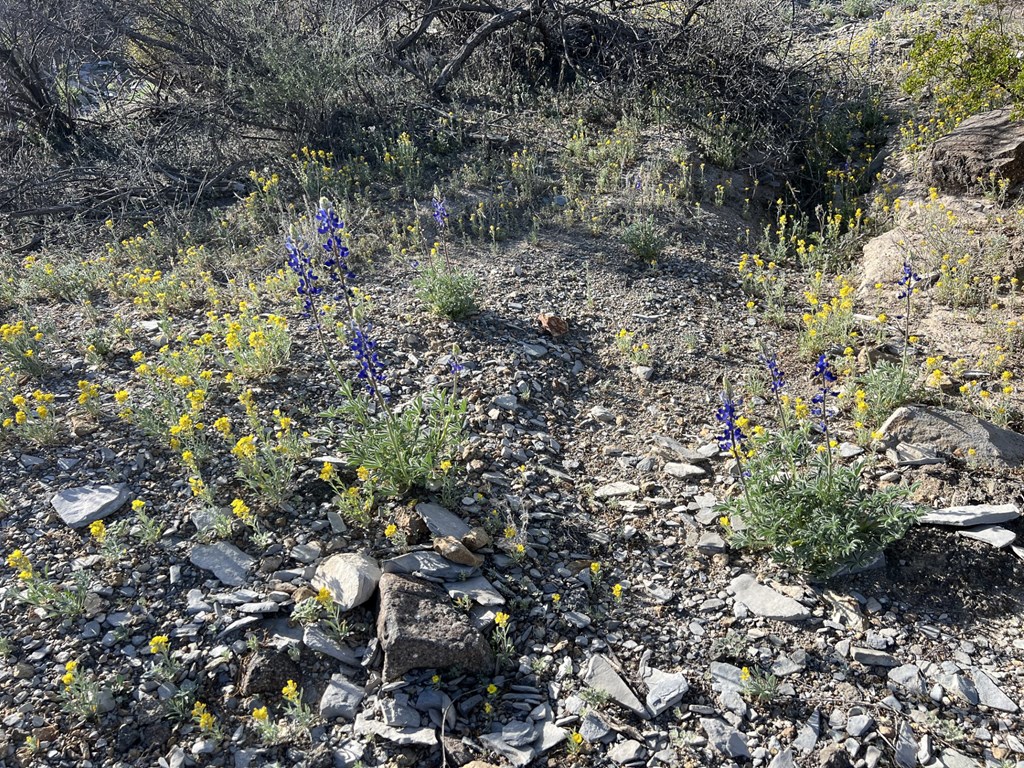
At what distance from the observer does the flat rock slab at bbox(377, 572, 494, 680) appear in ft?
10.6

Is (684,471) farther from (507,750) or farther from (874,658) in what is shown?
(507,750)

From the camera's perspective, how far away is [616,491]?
14.5 ft

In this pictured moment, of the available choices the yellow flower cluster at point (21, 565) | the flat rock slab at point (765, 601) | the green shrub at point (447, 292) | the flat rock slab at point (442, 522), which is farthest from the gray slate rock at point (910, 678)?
the yellow flower cluster at point (21, 565)

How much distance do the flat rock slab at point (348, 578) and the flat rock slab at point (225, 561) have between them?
1.21 feet

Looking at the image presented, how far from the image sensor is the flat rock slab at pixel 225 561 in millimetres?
3627

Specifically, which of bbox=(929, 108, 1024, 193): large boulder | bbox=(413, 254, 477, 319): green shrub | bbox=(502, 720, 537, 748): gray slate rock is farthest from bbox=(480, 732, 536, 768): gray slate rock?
bbox=(929, 108, 1024, 193): large boulder

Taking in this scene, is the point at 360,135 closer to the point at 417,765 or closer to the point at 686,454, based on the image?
the point at 686,454

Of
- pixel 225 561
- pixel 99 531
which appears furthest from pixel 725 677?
pixel 99 531

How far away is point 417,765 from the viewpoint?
9.75 ft

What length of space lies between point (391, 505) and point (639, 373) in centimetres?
230

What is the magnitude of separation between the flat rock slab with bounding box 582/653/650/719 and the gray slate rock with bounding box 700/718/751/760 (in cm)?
26

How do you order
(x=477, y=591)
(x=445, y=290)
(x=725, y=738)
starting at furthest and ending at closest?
(x=445, y=290) → (x=477, y=591) → (x=725, y=738)

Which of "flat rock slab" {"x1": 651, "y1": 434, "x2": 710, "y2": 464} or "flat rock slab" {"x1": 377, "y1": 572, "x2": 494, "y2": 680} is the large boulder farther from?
"flat rock slab" {"x1": 377, "y1": 572, "x2": 494, "y2": 680}

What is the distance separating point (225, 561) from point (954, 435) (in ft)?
13.7
